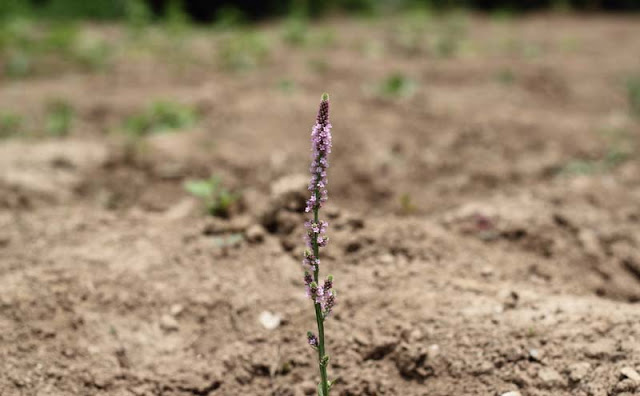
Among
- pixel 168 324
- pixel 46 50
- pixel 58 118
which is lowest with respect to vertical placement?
pixel 168 324

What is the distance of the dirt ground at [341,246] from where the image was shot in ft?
8.25

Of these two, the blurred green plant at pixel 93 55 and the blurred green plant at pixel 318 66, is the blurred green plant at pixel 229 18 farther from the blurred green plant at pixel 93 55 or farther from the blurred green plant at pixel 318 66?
the blurred green plant at pixel 318 66

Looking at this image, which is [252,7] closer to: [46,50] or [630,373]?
[46,50]

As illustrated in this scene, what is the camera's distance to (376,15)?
10.8 meters

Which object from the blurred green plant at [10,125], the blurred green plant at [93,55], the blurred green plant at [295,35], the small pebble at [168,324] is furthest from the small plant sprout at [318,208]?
the blurred green plant at [295,35]

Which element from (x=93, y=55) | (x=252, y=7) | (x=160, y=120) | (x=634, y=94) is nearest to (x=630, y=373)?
(x=160, y=120)

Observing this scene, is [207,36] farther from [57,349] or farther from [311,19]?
[57,349]

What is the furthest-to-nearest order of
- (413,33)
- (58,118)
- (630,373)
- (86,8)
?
(86,8), (413,33), (58,118), (630,373)

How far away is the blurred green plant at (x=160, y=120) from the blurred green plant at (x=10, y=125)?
0.89 metres

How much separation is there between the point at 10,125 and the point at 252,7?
6619 mm

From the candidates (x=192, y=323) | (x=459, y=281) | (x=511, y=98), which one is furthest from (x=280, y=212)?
(x=511, y=98)

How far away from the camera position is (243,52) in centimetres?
731

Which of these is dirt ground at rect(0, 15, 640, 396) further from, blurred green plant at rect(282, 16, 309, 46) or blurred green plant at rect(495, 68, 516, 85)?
blurred green plant at rect(282, 16, 309, 46)

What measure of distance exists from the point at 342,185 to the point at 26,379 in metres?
2.40
